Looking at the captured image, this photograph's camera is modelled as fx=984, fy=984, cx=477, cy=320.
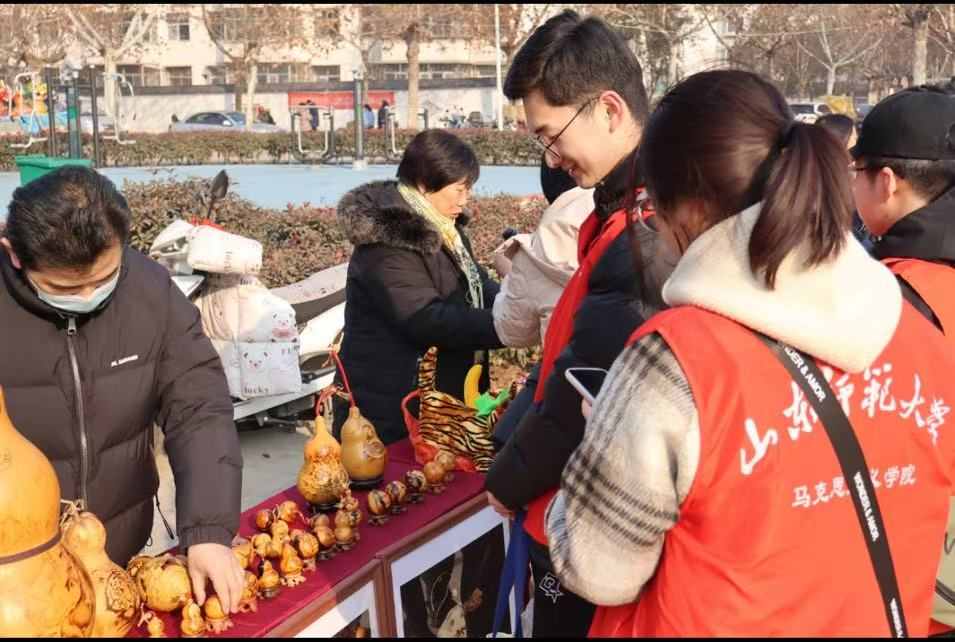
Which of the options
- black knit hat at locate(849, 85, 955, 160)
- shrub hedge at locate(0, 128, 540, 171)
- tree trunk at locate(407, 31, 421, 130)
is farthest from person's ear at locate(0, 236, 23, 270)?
tree trunk at locate(407, 31, 421, 130)

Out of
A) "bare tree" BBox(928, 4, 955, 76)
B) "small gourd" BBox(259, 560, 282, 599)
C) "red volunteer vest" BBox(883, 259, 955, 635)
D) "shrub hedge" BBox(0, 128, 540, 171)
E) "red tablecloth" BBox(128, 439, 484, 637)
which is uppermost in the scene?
"bare tree" BBox(928, 4, 955, 76)

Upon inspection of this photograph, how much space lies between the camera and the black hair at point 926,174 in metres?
1.99

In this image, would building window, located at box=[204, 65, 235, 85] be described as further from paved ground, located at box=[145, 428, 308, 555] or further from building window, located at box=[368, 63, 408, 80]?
paved ground, located at box=[145, 428, 308, 555]

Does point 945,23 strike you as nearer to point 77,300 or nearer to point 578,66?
point 578,66

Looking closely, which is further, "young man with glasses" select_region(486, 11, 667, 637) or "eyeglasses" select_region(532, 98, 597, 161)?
"eyeglasses" select_region(532, 98, 597, 161)

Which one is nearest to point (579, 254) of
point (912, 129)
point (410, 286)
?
point (912, 129)

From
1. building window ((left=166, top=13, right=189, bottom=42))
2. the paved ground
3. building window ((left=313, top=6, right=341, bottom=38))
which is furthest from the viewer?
building window ((left=166, top=13, right=189, bottom=42))

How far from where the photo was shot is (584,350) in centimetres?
155

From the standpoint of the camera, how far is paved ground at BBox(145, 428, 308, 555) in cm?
452

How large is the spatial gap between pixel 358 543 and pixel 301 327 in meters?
3.47

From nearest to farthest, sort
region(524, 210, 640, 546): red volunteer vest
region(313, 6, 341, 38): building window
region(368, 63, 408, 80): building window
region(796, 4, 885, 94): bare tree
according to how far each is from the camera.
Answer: region(524, 210, 640, 546): red volunteer vest
region(313, 6, 341, 38): building window
region(796, 4, 885, 94): bare tree
region(368, 63, 408, 80): building window

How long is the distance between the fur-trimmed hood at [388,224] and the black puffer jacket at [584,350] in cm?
134

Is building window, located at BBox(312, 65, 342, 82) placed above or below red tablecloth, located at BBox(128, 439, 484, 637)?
above

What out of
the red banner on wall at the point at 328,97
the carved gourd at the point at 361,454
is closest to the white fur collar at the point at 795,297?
the carved gourd at the point at 361,454
